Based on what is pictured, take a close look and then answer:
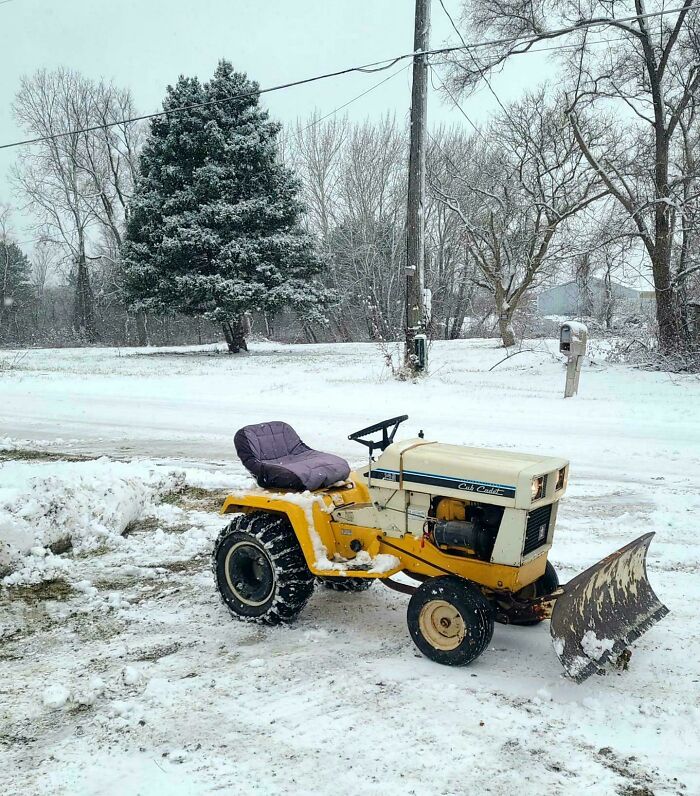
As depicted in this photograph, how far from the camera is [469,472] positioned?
344 cm

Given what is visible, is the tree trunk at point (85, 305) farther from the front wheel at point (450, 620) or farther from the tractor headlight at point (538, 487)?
the tractor headlight at point (538, 487)

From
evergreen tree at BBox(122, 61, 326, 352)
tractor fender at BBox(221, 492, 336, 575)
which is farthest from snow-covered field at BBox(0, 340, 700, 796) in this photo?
evergreen tree at BBox(122, 61, 326, 352)

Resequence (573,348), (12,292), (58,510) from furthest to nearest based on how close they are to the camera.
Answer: (12,292) → (573,348) → (58,510)

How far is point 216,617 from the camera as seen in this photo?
411 cm

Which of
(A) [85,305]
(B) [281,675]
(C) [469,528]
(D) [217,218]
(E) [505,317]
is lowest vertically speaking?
(B) [281,675]

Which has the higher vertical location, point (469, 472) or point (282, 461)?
point (469, 472)

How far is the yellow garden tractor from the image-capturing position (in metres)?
3.32

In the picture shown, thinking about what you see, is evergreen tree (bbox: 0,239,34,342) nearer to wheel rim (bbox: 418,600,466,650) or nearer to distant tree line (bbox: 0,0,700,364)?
distant tree line (bbox: 0,0,700,364)

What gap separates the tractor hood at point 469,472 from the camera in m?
3.29

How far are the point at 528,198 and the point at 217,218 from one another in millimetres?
11028

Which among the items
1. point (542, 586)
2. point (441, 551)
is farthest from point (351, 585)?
point (542, 586)

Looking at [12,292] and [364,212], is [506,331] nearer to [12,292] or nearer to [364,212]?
[364,212]

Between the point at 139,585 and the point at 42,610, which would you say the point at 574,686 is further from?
the point at 42,610

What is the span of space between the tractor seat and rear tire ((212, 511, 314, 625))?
0.25 meters
